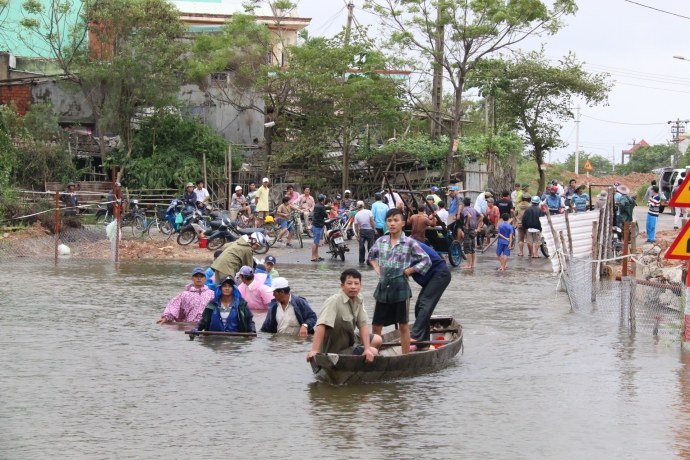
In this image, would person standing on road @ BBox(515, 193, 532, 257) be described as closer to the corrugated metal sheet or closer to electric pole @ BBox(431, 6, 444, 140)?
the corrugated metal sheet

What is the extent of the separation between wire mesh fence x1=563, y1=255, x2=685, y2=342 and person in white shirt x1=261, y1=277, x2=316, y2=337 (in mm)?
4352

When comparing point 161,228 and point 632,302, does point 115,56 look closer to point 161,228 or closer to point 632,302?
point 161,228

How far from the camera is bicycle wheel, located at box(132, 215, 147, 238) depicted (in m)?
26.3

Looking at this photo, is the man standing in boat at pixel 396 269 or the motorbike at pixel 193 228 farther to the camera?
the motorbike at pixel 193 228

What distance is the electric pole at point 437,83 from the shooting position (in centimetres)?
3111

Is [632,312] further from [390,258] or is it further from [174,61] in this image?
[174,61]

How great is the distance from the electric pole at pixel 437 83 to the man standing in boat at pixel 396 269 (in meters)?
21.6

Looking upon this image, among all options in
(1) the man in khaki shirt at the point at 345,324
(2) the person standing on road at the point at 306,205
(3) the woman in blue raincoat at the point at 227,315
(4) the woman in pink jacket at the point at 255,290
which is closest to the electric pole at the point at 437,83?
(2) the person standing on road at the point at 306,205

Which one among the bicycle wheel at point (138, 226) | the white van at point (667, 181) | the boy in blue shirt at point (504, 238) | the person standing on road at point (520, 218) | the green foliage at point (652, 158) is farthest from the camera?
the green foliage at point (652, 158)

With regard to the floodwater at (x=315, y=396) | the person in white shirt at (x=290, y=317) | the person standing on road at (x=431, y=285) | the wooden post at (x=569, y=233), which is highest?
the wooden post at (x=569, y=233)

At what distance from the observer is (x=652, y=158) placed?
87.6 meters

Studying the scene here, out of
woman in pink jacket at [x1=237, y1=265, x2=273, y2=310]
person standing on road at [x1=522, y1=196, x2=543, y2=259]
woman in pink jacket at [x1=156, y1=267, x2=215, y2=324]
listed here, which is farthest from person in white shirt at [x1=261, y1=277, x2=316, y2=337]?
person standing on road at [x1=522, y1=196, x2=543, y2=259]

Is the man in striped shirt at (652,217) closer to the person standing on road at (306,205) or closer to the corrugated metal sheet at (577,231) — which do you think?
the corrugated metal sheet at (577,231)

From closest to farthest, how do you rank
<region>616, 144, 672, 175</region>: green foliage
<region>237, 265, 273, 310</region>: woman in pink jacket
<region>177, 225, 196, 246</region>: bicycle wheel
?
<region>237, 265, 273, 310</region>: woman in pink jacket < <region>177, 225, 196, 246</region>: bicycle wheel < <region>616, 144, 672, 175</region>: green foliage
